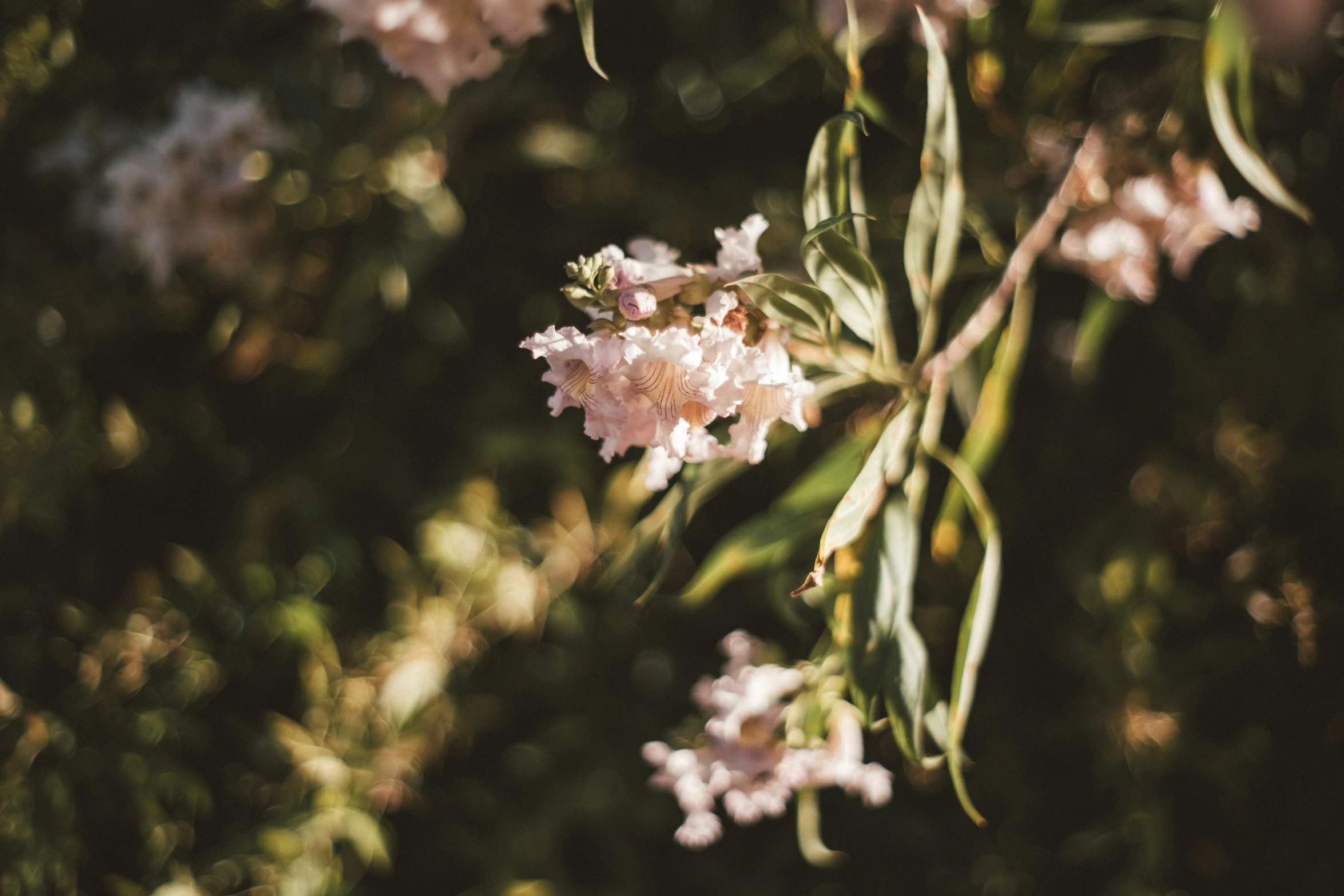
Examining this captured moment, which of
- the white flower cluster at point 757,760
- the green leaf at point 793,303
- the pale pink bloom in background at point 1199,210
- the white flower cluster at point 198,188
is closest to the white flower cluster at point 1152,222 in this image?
the pale pink bloom in background at point 1199,210

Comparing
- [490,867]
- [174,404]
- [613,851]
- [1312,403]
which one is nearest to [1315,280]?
[1312,403]

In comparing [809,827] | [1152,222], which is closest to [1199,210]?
[1152,222]

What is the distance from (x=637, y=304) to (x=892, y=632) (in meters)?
0.31

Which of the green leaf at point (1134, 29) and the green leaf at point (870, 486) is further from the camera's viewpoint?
the green leaf at point (1134, 29)

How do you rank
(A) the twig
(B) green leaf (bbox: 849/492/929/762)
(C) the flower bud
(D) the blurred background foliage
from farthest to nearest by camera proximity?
(D) the blurred background foliage, (A) the twig, (B) green leaf (bbox: 849/492/929/762), (C) the flower bud

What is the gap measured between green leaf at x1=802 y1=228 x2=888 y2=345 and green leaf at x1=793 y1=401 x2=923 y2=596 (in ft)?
0.23

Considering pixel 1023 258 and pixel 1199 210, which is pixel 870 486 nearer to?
pixel 1023 258

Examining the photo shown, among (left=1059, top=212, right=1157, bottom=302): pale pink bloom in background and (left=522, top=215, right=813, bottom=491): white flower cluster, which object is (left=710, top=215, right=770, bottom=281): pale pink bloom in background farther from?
(left=1059, top=212, right=1157, bottom=302): pale pink bloom in background

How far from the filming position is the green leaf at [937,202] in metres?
0.54

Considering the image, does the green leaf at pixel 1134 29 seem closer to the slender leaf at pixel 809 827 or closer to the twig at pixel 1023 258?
the twig at pixel 1023 258

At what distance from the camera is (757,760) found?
0.64 meters

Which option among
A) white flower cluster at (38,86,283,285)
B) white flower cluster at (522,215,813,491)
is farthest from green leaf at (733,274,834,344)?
white flower cluster at (38,86,283,285)

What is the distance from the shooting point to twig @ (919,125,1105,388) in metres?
0.64

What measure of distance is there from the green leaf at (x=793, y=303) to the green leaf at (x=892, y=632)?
177mm
